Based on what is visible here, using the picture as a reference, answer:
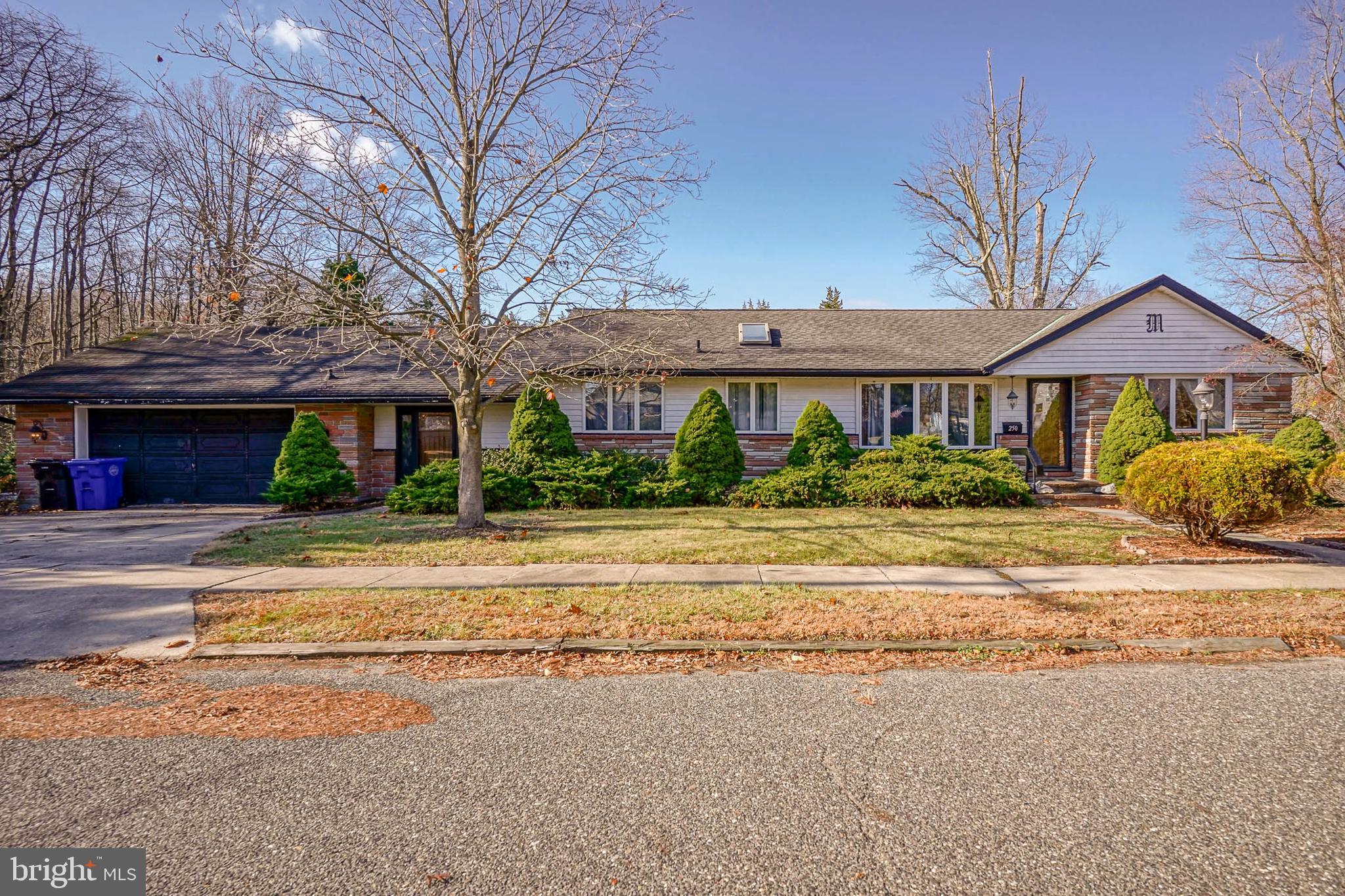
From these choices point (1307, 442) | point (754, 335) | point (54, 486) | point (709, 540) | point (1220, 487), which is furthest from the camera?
point (754, 335)

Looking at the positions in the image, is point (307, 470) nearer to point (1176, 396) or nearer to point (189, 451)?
point (189, 451)

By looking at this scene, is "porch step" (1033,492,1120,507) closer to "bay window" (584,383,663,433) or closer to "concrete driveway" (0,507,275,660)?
"bay window" (584,383,663,433)

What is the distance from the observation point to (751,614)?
5578 mm

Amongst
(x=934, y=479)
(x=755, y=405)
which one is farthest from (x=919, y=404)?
(x=755, y=405)

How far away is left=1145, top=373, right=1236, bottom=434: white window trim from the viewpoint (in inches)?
590

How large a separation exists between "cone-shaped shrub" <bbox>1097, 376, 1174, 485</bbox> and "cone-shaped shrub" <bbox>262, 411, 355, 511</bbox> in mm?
16328

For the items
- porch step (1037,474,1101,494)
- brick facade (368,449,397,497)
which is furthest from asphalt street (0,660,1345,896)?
brick facade (368,449,397,497)

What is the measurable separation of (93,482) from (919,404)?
18975 millimetres

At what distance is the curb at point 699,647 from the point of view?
193 inches

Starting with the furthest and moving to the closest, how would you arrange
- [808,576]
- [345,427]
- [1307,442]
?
[345,427] → [1307,442] → [808,576]

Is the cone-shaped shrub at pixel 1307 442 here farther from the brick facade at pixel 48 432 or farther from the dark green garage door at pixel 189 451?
the brick facade at pixel 48 432

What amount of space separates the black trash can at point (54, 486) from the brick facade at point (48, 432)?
720 millimetres

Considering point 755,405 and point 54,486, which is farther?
point 755,405

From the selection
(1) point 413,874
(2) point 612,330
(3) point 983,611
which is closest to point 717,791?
(1) point 413,874
